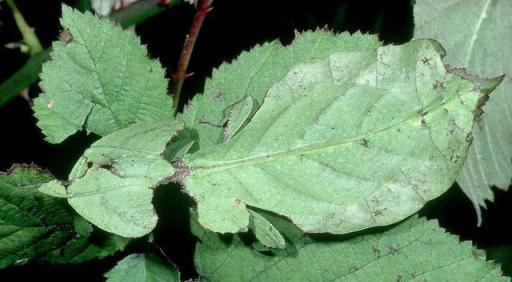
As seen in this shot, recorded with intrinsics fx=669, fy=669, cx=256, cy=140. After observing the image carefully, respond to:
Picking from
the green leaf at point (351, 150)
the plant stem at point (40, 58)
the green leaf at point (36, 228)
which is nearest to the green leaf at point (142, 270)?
the green leaf at point (36, 228)

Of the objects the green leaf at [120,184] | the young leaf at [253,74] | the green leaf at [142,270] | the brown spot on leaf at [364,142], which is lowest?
the green leaf at [142,270]

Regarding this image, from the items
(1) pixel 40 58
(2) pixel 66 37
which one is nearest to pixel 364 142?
(2) pixel 66 37

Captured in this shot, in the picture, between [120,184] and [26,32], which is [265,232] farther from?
A: [26,32]

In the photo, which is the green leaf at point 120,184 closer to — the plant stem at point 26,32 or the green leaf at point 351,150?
the green leaf at point 351,150

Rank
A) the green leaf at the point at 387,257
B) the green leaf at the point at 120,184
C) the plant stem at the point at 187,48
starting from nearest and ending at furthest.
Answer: the green leaf at the point at 120,184, the green leaf at the point at 387,257, the plant stem at the point at 187,48


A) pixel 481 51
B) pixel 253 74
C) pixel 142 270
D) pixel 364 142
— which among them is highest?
pixel 481 51

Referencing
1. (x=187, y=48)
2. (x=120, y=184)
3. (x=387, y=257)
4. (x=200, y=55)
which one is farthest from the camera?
(x=200, y=55)

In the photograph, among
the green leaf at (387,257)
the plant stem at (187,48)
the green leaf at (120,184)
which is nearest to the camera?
the green leaf at (120,184)
